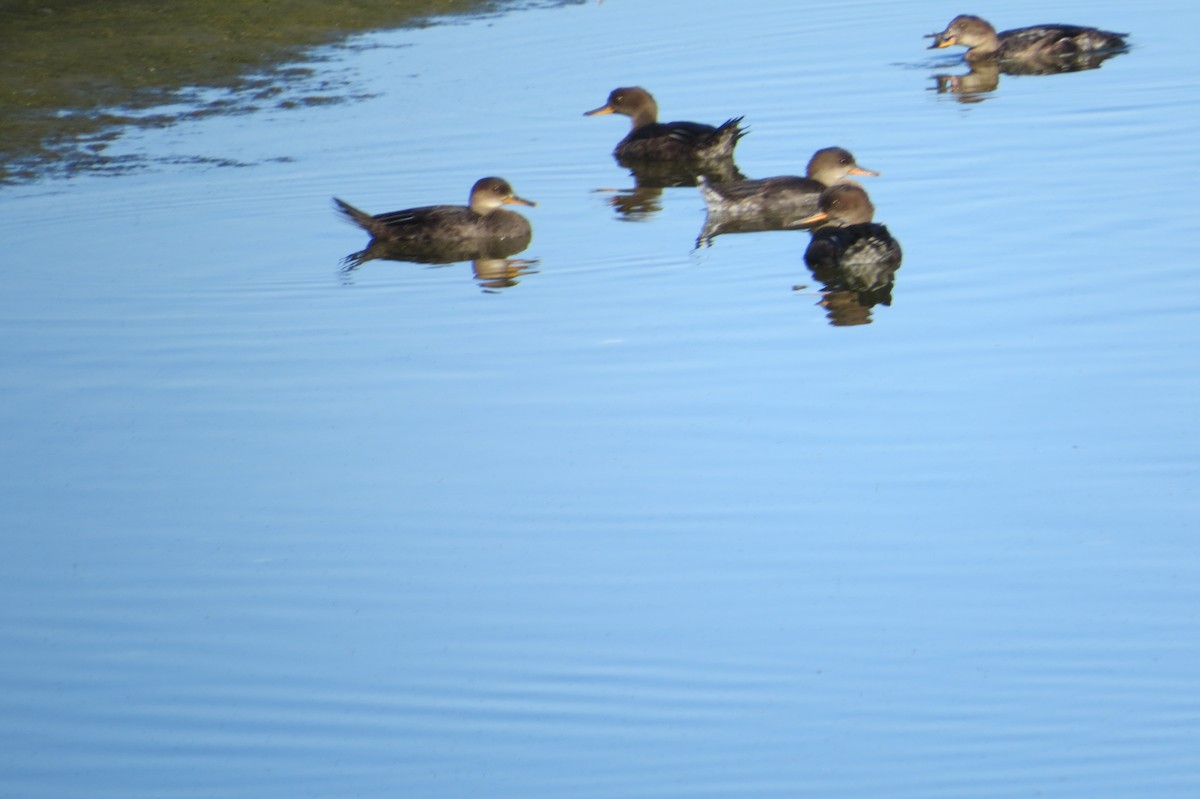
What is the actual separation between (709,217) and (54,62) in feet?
23.5

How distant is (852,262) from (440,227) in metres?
2.64

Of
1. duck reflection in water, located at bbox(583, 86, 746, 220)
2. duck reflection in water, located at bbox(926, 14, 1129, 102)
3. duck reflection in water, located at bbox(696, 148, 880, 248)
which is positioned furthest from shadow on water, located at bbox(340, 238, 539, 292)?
duck reflection in water, located at bbox(926, 14, 1129, 102)

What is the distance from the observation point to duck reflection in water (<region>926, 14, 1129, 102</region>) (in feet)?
52.6

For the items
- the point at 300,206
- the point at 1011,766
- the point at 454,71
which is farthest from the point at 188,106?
the point at 1011,766

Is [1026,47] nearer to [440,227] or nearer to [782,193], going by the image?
[782,193]

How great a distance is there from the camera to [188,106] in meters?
15.2

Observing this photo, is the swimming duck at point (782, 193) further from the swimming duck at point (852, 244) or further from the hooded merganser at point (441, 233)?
the hooded merganser at point (441, 233)

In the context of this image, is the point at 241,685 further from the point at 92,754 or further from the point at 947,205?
the point at 947,205

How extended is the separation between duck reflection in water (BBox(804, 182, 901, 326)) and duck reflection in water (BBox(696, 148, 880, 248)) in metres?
0.80

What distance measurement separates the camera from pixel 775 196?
12070mm

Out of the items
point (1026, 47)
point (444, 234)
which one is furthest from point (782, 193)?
point (1026, 47)

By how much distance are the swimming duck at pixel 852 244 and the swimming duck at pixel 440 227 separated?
6.30 ft

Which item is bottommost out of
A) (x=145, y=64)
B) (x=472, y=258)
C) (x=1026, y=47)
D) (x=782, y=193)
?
(x=472, y=258)

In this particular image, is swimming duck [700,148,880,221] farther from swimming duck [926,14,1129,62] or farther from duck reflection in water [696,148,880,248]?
swimming duck [926,14,1129,62]
